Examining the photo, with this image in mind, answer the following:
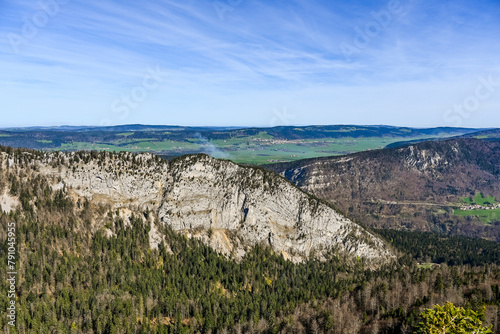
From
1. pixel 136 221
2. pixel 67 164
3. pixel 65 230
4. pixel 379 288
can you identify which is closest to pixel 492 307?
pixel 379 288

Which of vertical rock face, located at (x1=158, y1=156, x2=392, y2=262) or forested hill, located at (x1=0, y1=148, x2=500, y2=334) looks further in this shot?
vertical rock face, located at (x1=158, y1=156, x2=392, y2=262)

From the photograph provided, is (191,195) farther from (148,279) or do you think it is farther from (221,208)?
(148,279)

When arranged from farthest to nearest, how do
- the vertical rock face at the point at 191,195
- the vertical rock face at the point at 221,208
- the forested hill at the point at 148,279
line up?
the vertical rock face at the point at 221,208
the vertical rock face at the point at 191,195
the forested hill at the point at 148,279

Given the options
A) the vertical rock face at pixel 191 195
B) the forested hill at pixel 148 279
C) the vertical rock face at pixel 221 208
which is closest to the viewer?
the forested hill at pixel 148 279

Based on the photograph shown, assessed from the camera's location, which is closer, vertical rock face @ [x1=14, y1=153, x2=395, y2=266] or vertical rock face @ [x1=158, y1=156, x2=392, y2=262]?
vertical rock face @ [x1=14, y1=153, x2=395, y2=266]

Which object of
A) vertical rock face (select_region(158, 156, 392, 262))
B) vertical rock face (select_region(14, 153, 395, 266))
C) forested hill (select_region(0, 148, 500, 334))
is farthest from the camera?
vertical rock face (select_region(158, 156, 392, 262))

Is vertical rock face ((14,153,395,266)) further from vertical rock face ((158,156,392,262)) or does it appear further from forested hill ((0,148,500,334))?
forested hill ((0,148,500,334))

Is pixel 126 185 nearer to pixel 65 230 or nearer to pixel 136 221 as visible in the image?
pixel 136 221

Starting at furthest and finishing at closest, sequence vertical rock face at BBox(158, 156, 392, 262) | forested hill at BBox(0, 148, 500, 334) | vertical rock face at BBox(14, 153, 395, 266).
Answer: vertical rock face at BBox(158, 156, 392, 262)
vertical rock face at BBox(14, 153, 395, 266)
forested hill at BBox(0, 148, 500, 334)

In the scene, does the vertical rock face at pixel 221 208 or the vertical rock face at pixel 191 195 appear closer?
the vertical rock face at pixel 191 195

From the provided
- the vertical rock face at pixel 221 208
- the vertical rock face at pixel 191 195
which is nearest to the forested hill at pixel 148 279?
the vertical rock face at pixel 191 195

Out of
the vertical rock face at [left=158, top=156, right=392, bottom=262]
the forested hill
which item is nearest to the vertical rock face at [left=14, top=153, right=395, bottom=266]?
the vertical rock face at [left=158, top=156, right=392, bottom=262]

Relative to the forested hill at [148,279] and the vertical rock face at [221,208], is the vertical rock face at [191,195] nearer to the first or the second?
the vertical rock face at [221,208]
